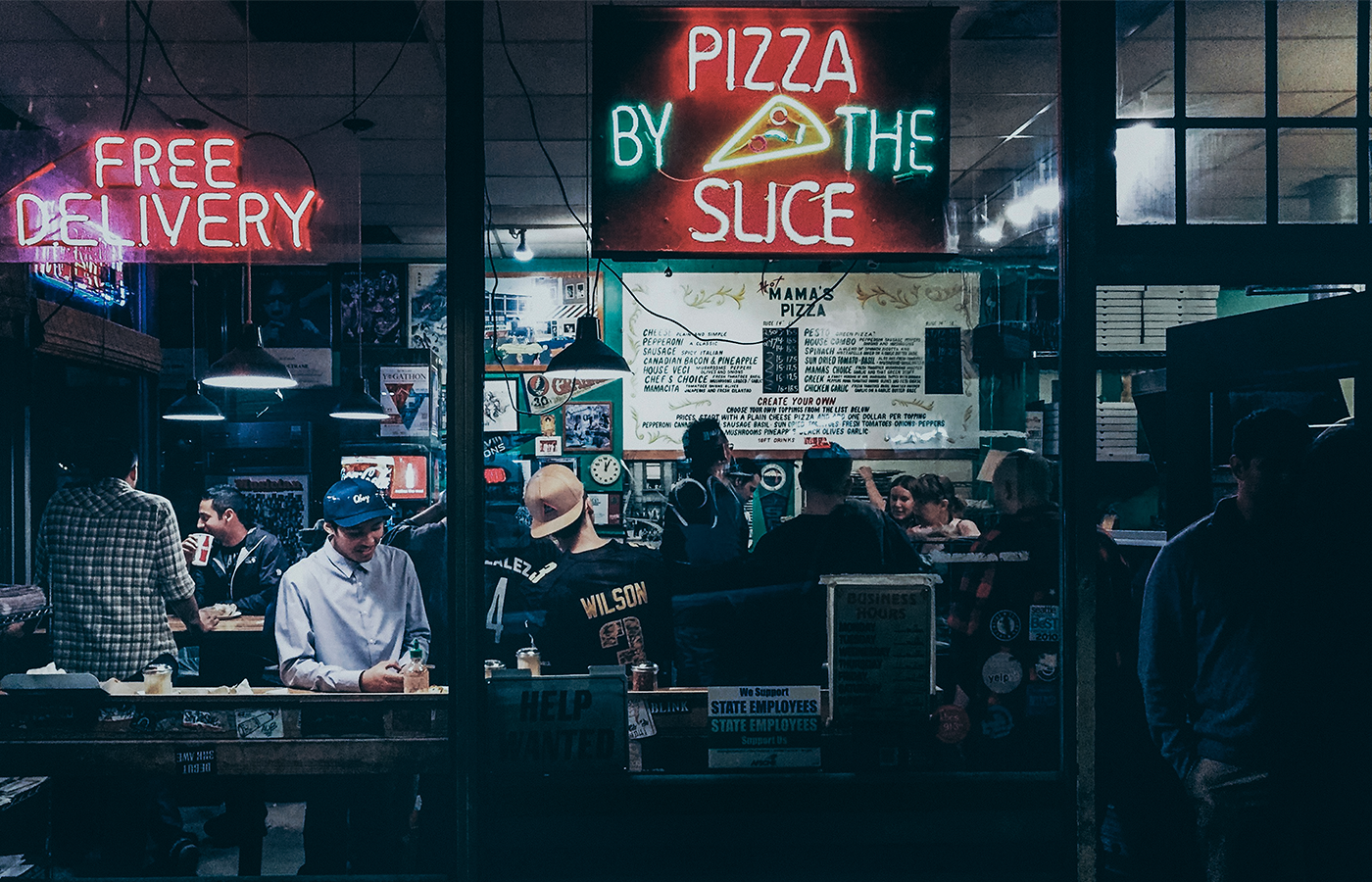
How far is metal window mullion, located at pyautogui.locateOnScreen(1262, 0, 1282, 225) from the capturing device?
9.14ft

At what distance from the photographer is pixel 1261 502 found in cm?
289

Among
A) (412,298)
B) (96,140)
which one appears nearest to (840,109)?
(96,140)

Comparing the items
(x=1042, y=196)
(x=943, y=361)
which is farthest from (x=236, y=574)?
(x=1042, y=196)

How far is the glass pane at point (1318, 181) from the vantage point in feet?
9.32

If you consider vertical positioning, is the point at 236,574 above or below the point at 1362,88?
below

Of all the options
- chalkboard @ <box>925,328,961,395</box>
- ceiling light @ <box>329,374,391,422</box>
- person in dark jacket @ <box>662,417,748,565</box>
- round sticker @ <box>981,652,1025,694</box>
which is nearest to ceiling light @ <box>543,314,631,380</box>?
person in dark jacket @ <box>662,417,748,565</box>

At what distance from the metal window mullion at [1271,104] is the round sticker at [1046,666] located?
73.5 inches

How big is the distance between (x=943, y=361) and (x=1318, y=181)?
5023mm

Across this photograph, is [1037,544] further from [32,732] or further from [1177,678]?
[32,732]

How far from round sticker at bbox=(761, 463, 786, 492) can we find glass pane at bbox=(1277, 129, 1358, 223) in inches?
211

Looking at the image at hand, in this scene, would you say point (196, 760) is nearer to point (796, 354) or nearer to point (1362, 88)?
point (1362, 88)

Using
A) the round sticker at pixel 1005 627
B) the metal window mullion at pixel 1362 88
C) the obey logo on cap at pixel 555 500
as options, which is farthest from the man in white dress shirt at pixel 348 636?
the metal window mullion at pixel 1362 88

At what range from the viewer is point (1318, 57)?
3.28m

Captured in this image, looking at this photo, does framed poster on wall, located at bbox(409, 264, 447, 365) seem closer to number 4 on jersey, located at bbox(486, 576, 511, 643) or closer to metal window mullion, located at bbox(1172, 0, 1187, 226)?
number 4 on jersey, located at bbox(486, 576, 511, 643)
